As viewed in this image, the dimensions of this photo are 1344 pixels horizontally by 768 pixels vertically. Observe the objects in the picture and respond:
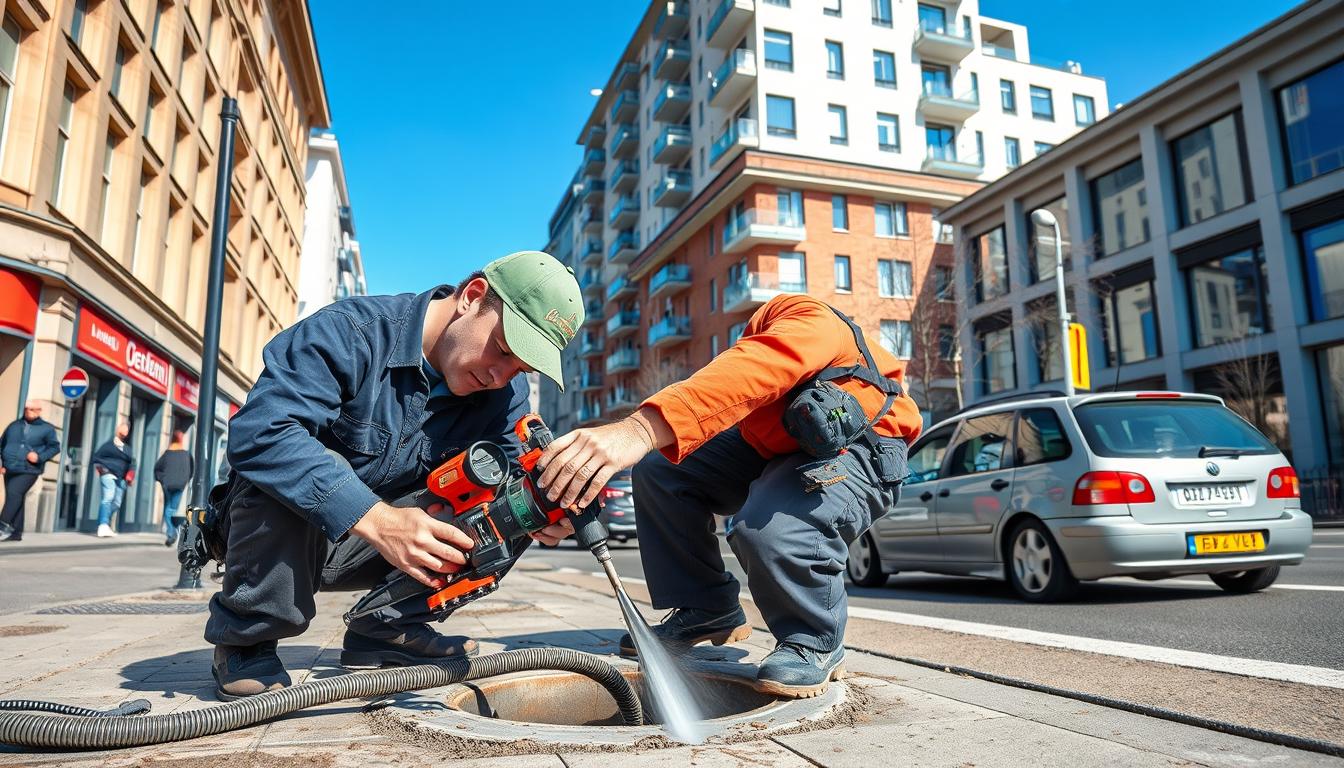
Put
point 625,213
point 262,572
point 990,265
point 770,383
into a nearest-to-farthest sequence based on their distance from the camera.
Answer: point 262,572
point 770,383
point 990,265
point 625,213

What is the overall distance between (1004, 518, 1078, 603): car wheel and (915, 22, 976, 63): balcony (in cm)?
3839

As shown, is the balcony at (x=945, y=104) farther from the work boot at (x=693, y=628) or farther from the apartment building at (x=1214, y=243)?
the work boot at (x=693, y=628)

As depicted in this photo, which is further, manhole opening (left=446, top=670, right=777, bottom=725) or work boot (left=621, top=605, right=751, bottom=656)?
work boot (left=621, top=605, right=751, bottom=656)

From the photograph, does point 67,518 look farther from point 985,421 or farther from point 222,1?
point 985,421

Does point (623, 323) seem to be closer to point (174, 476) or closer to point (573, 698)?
point (174, 476)

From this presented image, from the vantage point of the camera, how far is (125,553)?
1191 cm

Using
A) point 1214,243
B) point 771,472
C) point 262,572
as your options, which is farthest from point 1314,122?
point 262,572

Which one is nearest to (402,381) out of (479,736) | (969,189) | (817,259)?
(479,736)

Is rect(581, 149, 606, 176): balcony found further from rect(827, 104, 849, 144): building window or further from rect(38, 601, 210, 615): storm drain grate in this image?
rect(38, 601, 210, 615): storm drain grate

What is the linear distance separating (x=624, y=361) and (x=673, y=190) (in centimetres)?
1222

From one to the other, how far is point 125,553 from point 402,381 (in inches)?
463

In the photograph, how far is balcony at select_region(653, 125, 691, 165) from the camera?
45188mm

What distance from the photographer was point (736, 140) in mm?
37469

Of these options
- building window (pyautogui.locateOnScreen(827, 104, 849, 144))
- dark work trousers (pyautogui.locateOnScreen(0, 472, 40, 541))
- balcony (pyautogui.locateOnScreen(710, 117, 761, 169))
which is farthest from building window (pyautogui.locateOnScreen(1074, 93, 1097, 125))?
Result: dark work trousers (pyautogui.locateOnScreen(0, 472, 40, 541))
